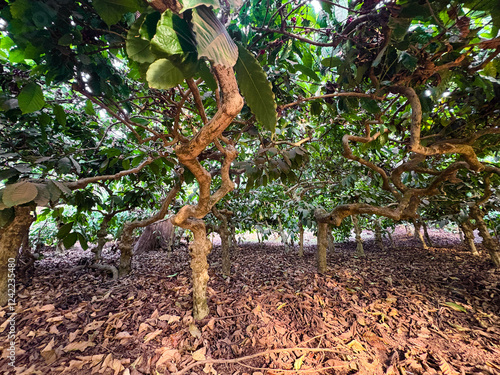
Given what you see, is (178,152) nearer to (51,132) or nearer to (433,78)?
(433,78)

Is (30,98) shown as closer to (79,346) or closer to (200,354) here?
(79,346)

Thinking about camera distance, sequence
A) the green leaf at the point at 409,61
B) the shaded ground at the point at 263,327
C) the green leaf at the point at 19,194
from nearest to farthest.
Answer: the green leaf at the point at 19,194 → the green leaf at the point at 409,61 → the shaded ground at the point at 263,327

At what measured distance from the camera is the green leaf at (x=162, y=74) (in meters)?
0.47

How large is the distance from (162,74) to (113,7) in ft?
1.32

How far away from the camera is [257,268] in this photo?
11.0ft

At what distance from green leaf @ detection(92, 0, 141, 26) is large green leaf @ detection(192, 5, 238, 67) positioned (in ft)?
1.26

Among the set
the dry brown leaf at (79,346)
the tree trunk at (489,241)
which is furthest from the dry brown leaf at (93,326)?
the tree trunk at (489,241)

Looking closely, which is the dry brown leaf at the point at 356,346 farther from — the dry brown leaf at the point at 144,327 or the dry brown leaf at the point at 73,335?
the dry brown leaf at the point at 73,335

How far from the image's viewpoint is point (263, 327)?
5.30 feet

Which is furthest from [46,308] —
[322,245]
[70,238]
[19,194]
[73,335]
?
[322,245]

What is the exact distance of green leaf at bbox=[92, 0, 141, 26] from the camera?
2.03ft

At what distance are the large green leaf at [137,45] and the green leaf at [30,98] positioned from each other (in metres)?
0.85

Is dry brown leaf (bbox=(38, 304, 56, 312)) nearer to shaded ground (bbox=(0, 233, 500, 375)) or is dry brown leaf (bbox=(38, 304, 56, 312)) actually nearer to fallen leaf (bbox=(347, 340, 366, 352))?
shaded ground (bbox=(0, 233, 500, 375))

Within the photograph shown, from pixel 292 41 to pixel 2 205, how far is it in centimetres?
176
